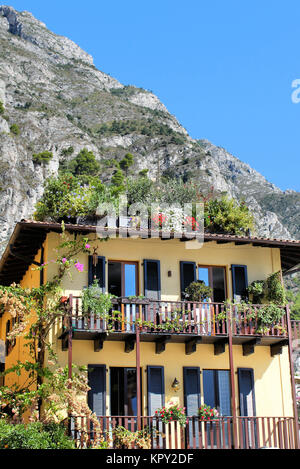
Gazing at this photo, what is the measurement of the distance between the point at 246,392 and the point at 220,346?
161 centimetres

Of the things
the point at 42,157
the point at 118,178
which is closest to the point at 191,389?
the point at 42,157

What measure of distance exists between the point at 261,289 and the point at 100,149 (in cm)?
8851

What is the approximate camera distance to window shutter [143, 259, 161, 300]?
2177 cm

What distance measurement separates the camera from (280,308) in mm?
21344

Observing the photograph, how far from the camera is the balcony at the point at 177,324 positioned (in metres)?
19.6

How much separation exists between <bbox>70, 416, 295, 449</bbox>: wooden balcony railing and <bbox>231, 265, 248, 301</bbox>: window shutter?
4006 mm

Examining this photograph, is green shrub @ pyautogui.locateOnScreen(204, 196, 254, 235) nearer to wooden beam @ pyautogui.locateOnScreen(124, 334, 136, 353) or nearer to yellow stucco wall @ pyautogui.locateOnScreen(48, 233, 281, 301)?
yellow stucco wall @ pyautogui.locateOnScreen(48, 233, 281, 301)

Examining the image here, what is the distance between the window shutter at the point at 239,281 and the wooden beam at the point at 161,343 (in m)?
3.13

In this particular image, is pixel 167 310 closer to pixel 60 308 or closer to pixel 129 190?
pixel 60 308

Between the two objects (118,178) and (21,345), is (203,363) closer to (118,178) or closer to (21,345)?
(21,345)

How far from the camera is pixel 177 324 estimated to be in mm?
20266

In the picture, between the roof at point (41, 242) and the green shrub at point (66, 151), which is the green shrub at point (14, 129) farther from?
the roof at point (41, 242)

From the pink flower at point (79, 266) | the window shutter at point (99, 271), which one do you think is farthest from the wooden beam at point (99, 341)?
the pink flower at point (79, 266)

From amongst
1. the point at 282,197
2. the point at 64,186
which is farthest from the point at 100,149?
the point at 64,186
